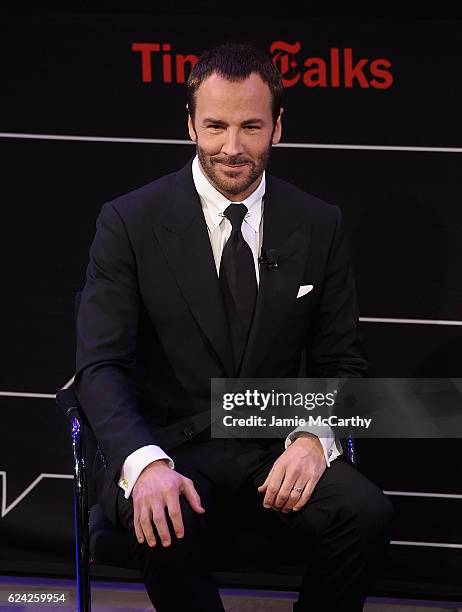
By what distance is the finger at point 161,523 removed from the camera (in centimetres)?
231

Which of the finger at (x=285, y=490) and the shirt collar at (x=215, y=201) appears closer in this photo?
the finger at (x=285, y=490)

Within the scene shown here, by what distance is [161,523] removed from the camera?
231cm

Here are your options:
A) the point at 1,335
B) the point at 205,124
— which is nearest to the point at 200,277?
the point at 205,124

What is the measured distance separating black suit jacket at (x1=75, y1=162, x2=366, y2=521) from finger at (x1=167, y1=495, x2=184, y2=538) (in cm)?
28

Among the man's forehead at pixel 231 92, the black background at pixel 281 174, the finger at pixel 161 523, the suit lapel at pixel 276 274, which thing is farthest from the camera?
the black background at pixel 281 174

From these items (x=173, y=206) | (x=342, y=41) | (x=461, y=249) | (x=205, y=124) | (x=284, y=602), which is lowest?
(x=284, y=602)

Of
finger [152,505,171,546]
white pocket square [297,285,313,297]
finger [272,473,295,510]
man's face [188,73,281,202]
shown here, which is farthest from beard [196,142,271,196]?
finger [152,505,171,546]

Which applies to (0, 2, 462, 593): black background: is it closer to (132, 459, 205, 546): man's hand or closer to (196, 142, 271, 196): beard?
(196, 142, 271, 196): beard

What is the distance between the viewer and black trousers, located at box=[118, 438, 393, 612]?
2.37 m

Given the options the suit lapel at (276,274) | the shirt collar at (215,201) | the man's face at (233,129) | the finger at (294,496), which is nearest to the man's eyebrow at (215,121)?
the man's face at (233,129)

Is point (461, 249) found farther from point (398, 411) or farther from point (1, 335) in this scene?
point (1, 335)

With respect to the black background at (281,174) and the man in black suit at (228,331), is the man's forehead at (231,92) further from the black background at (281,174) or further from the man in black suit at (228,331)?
the black background at (281,174)

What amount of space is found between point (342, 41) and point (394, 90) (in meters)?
0.24

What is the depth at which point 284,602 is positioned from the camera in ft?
11.7
